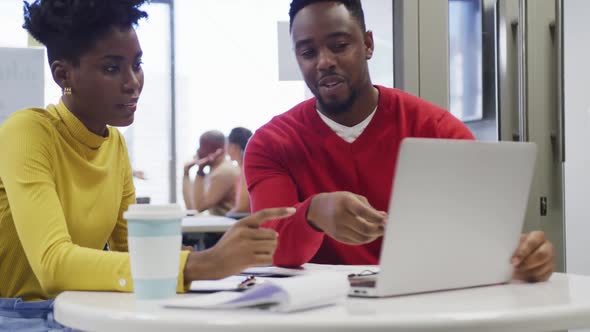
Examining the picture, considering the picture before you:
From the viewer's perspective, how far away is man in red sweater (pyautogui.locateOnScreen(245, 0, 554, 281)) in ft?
6.15

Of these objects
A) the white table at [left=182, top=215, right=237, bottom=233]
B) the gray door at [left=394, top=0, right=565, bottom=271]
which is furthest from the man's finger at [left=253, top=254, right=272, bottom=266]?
the white table at [left=182, top=215, right=237, bottom=233]

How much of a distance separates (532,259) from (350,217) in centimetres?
34

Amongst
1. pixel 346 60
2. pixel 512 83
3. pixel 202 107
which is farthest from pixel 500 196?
pixel 202 107

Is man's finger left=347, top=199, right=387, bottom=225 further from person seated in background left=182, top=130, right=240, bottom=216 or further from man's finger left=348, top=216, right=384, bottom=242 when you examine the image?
person seated in background left=182, top=130, right=240, bottom=216

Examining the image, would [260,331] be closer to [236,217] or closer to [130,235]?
[130,235]

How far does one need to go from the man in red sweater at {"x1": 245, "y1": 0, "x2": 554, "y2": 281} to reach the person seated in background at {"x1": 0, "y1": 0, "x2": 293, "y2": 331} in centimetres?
40

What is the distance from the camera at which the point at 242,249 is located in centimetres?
119

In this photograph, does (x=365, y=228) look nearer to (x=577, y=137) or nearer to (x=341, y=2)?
(x=341, y=2)

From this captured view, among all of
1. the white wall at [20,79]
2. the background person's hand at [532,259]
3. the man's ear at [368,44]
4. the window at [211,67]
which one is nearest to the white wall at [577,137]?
the man's ear at [368,44]

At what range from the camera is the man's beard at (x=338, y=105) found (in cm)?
199

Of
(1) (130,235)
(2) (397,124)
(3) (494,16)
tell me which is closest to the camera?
(1) (130,235)

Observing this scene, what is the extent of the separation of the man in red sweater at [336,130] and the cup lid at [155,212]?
725mm

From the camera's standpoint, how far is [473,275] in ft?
3.98

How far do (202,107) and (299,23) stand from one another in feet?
13.8
